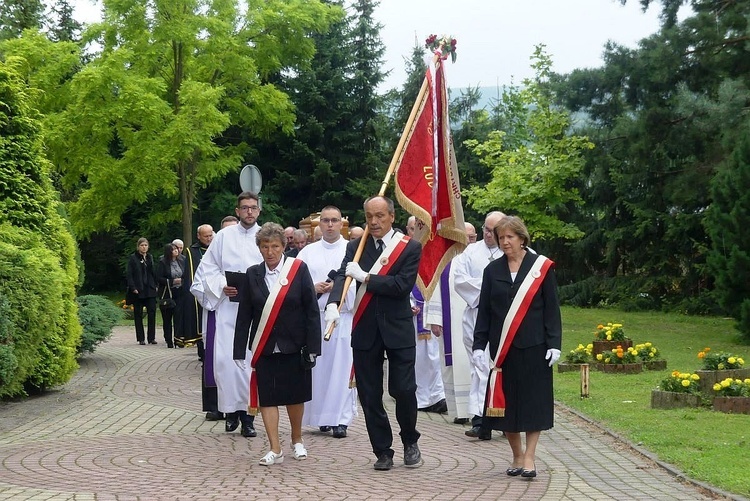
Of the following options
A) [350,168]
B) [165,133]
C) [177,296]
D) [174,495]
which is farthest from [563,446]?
[350,168]

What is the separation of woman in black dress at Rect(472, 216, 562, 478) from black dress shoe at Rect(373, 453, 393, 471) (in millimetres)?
860

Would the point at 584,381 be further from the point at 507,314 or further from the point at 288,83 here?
the point at 288,83

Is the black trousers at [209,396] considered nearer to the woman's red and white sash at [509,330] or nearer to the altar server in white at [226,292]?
the altar server in white at [226,292]

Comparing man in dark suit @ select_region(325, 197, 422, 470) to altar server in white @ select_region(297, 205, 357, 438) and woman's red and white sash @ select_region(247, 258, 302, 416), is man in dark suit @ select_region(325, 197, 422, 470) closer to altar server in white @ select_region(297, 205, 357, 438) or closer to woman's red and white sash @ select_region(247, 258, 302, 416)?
woman's red and white sash @ select_region(247, 258, 302, 416)

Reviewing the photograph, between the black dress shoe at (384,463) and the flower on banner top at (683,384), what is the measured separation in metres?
4.32

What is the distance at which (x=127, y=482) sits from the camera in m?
8.19

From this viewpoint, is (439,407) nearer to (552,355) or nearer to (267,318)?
(267,318)

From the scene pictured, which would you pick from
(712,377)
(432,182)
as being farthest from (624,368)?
(432,182)

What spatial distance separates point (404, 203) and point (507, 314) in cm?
255

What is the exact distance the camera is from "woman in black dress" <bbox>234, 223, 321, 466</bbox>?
9.11 meters

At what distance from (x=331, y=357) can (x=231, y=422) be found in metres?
1.13

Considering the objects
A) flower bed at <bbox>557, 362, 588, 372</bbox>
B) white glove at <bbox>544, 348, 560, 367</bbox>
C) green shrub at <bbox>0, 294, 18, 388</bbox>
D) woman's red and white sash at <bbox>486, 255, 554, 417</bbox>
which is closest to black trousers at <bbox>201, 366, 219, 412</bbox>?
green shrub at <bbox>0, 294, 18, 388</bbox>

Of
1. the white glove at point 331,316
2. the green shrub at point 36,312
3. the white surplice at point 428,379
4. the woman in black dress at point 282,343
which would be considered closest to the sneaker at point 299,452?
the woman in black dress at point 282,343

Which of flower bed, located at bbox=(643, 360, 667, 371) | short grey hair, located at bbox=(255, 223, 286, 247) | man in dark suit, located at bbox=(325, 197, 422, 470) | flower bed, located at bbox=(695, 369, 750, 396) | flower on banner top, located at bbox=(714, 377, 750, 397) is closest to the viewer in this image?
man in dark suit, located at bbox=(325, 197, 422, 470)
